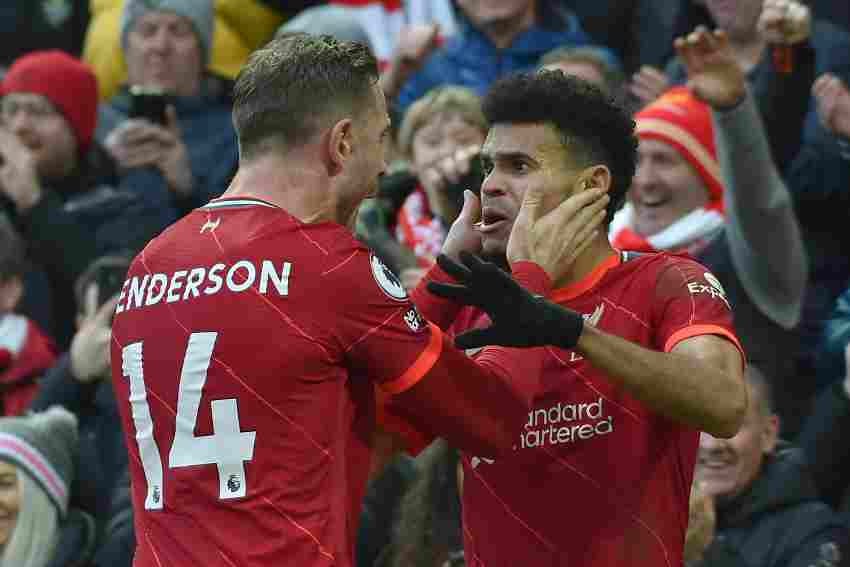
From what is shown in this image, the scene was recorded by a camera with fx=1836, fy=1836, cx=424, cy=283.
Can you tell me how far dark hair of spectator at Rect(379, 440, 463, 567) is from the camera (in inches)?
230

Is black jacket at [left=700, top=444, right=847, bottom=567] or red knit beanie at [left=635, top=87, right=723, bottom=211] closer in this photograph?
black jacket at [left=700, top=444, right=847, bottom=567]

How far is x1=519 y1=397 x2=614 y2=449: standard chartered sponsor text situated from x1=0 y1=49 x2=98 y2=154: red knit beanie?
183 inches

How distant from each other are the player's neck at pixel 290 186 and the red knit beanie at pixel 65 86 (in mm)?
4606

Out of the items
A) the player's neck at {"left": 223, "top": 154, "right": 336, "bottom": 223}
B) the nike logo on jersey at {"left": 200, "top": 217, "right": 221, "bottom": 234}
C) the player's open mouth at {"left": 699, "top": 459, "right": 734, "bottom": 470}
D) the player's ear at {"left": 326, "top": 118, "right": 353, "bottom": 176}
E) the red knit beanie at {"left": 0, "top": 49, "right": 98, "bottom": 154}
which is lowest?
the player's open mouth at {"left": 699, "top": 459, "right": 734, "bottom": 470}

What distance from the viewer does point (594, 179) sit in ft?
14.7

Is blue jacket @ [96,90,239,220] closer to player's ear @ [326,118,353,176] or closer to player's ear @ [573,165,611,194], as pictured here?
player's ear @ [573,165,611,194]

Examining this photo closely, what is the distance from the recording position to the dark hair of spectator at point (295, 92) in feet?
13.1

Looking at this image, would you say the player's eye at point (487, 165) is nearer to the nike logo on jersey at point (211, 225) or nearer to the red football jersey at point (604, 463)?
the red football jersey at point (604, 463)

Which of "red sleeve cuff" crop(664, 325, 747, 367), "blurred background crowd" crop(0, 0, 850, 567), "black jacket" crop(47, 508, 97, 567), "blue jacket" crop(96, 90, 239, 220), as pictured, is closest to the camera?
"red sleeve cuff" crop(664, 325, 747, 367)

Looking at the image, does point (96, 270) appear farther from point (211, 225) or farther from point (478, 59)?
point (211, 225)

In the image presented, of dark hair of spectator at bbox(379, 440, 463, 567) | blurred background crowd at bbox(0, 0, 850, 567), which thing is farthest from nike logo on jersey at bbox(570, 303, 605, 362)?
dark hair of spectator at bbox(379, 440, 463, 567)

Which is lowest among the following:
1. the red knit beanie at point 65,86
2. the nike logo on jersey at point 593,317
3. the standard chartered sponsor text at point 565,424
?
the red knit beanie at point 65,86

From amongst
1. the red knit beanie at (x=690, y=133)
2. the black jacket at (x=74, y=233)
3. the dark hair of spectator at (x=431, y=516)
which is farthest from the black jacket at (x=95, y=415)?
the red knit beanie at (x=690, y=133)

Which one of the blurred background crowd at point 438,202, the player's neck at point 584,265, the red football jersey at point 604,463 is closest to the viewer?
the red football jersey at point 604,463
